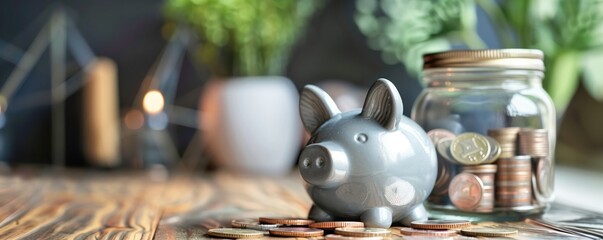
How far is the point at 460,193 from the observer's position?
36.5 inches

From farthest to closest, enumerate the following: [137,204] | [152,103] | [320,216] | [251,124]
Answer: [152,103], [251,124], [137,204], [320,216]

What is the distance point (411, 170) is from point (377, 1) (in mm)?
1638

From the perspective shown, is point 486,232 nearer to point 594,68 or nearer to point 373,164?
point 373,164

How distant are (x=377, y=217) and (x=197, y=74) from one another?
169 cm

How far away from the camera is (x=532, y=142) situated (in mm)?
935

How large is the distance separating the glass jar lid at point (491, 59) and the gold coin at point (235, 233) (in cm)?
28

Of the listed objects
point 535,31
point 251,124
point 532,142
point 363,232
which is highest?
point 535,31

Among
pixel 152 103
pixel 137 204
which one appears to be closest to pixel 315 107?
pixel 137 204

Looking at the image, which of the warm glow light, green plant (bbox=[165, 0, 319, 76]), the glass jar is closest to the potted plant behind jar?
green plant (bbox=[165, 0, 319, 76])

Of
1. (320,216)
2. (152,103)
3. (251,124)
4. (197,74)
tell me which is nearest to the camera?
(320,216)

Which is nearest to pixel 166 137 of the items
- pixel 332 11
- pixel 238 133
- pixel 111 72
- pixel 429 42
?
pixel 111 72

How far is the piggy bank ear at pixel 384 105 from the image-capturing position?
83cm

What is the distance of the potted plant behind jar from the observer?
2.09 m

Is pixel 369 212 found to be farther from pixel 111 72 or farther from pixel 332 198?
pixel 111 72
